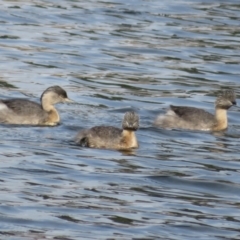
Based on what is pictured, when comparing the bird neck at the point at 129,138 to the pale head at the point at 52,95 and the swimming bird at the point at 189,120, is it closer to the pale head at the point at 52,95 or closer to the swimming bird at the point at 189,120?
the swimming bird at the point at 189,120

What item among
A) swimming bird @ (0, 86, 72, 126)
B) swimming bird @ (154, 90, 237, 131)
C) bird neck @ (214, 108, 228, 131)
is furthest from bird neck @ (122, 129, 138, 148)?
bird neck @ (214, 108, 228, 131)

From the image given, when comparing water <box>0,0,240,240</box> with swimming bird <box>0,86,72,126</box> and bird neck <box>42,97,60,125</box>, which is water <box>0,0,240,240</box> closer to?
bird neck <box>42,97,60,125</box>

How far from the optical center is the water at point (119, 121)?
11789 mm

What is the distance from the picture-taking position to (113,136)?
619 inches

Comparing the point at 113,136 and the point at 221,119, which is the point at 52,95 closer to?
the point at 113,136

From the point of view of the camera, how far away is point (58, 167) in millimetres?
14000

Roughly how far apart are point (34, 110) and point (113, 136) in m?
1.99

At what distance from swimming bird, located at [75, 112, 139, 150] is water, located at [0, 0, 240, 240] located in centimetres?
16

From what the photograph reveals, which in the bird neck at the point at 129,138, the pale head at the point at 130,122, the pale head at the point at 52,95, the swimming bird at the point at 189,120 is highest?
the pale head at the point at 52,95

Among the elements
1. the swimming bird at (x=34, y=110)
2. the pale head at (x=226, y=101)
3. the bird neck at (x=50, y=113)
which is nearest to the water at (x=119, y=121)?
the bird neck at (x=50, y=113)

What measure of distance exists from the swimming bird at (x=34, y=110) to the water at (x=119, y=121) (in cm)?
26

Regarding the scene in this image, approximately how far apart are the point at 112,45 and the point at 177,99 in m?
4.85

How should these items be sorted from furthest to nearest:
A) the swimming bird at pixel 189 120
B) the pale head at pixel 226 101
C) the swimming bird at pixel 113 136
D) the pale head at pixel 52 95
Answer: the pale head at pixel 226 101 → the pale head at pixel 52 95 → the swimming bird at pixel 189 120 → the swimming bird at pixel 113 136

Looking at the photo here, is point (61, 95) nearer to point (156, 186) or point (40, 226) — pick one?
point (156, 186)
